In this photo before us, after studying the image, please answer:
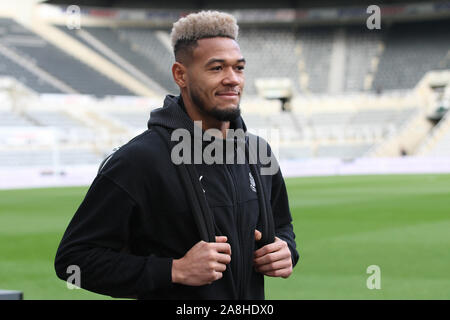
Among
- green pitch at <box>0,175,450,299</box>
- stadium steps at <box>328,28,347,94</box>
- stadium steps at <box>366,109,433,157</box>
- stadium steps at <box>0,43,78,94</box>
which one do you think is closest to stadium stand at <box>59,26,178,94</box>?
stadium steps at <box>0,43,78,94</box>

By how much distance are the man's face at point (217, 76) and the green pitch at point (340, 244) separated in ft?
15.0

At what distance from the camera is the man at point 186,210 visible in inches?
86.2

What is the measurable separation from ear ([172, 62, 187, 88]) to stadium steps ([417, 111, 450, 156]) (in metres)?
36.1

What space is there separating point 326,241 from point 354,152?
93.2 feet

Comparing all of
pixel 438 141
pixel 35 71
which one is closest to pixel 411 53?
pixel 438 141

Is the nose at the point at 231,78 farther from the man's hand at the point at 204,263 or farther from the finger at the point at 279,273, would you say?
the finger at the point at 279,273

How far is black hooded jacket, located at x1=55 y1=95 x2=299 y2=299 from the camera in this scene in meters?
2.19

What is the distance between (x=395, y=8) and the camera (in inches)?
1868

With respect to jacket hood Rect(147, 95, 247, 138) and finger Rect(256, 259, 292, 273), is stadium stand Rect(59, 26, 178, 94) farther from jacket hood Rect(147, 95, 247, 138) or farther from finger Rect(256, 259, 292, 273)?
finger Rect(256, 259, 292, 273)

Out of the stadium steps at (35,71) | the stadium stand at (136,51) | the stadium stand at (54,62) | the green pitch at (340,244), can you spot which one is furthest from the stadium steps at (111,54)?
the green pitch at (340,244)

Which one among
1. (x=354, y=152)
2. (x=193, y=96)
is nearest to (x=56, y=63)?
(x=354, y=152)

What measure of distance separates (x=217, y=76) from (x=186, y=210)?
54cm

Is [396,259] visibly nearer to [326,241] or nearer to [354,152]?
[326,241]

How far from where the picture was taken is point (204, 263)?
6.94 feet
